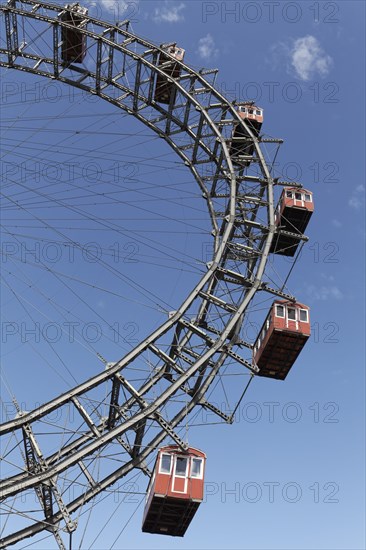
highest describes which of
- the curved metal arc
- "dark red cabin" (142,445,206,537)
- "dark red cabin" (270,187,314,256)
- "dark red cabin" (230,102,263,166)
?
"dark red cabin" (230,102,263,166)

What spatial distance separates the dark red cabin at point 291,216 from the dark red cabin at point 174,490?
485 inches

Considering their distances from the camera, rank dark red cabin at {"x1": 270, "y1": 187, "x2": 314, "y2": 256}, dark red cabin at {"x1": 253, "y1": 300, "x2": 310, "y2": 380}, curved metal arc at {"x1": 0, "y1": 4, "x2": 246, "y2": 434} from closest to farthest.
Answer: curved metal arc at {"x1": 0, "y1": 4, "x2": 246, "y2": 434}, dark red cabin at {"x1": 253, "y1": 300, "x2": 310, "y2": 380}, dark red cabin at {"x1": 270, "y1": 187, "x2": 314, "y2": 256}

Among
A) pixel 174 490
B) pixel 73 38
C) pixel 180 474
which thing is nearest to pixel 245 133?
pixel 73 38

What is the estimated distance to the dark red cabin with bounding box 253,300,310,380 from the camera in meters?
32.0

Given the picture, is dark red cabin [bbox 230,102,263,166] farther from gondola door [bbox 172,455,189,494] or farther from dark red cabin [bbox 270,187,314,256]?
gondola door [bbox 172,455,189,494]

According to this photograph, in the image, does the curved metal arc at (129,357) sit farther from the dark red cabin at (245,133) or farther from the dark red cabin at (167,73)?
the dark red cabin at (167,73)

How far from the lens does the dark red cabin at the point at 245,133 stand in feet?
124

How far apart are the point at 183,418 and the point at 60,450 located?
519 cm

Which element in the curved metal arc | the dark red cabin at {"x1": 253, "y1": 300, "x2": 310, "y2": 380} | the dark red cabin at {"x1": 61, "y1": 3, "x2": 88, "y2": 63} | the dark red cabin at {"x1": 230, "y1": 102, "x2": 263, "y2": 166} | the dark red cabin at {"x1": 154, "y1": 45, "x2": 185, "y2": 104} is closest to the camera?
the curved metal arc

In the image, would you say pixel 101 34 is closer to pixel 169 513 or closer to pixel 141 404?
pixel 141 404

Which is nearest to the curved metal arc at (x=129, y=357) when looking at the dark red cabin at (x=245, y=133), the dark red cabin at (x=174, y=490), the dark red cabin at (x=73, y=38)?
the dark red cabin at (x=174, y=490)

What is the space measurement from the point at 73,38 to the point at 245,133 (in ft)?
35.7

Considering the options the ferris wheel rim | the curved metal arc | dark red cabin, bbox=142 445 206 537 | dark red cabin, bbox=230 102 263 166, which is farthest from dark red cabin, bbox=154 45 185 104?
dark red cabin, bbox=142 445 206 537

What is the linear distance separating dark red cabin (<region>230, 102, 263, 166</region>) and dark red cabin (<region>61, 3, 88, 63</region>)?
9.44 m
